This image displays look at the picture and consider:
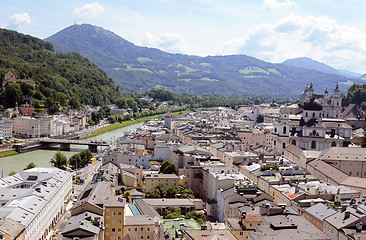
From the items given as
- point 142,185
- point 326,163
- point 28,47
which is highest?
point 28,47

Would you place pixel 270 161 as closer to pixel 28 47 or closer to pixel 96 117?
pixel 96 117

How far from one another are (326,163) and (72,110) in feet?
197

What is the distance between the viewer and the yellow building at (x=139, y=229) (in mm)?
18719

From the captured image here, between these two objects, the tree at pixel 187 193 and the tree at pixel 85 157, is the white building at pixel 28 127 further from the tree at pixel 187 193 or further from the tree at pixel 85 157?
the tree at pixel 187 193

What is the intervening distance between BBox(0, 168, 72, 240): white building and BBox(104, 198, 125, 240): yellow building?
137 inches

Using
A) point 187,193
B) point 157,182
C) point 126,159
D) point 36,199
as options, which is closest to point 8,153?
point 126,159

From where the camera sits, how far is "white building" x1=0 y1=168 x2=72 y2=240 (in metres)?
18.5

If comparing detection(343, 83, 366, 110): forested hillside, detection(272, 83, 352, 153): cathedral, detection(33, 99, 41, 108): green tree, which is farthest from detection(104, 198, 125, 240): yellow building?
detection(343, 83, 366, 110): forested hillside

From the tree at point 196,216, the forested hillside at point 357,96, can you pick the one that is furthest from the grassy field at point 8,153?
the forested hillside at point 357,96

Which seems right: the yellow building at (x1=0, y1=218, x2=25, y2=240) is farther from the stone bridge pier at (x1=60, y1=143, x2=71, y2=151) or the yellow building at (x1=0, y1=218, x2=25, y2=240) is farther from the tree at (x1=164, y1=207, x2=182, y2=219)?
the stone bridge pier at (x1=60, y1=143, x2=71, y2=151)

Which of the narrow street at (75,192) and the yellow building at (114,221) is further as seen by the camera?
the narrow street at (75,192)

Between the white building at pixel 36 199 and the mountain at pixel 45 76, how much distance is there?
45.5 meters

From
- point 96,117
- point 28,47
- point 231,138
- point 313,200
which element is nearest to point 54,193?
point 313,200

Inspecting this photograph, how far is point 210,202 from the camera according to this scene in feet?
80.7
